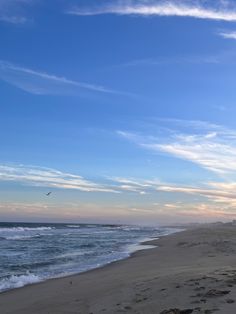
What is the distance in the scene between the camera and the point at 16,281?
51.4 feet

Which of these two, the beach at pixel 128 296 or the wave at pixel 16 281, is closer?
the beach at pixel 128 296

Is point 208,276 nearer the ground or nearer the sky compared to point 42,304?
nearer the sky

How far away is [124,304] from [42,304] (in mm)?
2638

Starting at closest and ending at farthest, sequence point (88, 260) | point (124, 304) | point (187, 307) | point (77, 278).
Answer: point (187, 307), point (124, 304), point (77, 278), point (88, 260)

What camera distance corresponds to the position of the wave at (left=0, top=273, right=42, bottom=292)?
1481cm

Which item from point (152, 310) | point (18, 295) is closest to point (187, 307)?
A: point (152, 310)

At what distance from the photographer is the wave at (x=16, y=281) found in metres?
14.8

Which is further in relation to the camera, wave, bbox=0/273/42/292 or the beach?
wave, bbox=0/273/42/292

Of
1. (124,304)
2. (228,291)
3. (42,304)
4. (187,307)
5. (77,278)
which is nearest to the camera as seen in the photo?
(187,307)

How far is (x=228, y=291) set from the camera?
8.94m

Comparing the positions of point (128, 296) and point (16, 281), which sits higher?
point (128, 296)

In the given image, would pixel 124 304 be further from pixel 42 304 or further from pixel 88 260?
pixel 88 260

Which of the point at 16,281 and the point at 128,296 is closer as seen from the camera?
the point at 128,296

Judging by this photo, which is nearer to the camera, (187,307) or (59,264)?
(187,307)
